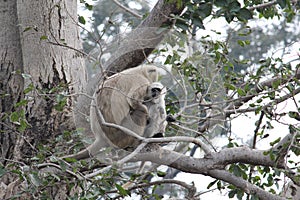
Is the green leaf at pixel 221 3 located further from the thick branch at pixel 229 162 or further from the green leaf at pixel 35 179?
the green leaf at pixel 35 179

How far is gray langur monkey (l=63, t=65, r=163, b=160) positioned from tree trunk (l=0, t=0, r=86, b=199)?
22 cm

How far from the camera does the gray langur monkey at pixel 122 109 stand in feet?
13.5

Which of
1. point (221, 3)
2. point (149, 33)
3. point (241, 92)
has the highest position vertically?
point (221, 3)

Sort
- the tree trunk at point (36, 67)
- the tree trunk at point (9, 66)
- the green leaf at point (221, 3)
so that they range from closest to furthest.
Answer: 1. the green leaf at point (221, 3)
2. the tree trunk at point (36, 67)
3. the tree trunk at point (9, 66)

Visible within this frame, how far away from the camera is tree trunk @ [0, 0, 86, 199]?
12.9ft

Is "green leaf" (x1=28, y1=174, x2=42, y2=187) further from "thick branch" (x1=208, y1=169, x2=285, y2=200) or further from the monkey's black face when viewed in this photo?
the monkey's black face

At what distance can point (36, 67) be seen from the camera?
158 inches

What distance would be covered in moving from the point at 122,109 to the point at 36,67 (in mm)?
743

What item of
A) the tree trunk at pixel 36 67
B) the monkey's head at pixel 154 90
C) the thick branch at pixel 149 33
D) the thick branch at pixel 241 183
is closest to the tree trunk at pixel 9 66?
the tree trunk at pixel 36 67

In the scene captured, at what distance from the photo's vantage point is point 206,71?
161 inches

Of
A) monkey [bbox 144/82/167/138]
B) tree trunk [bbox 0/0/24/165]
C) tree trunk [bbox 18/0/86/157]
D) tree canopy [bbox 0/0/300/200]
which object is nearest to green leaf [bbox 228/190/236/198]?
tree canopy [bbox 0/0/300/200]

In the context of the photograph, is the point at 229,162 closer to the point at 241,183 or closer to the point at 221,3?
the point at 241,183

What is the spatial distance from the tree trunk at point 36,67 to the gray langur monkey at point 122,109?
0.22 meters

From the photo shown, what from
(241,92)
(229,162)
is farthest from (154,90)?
(229,162)
